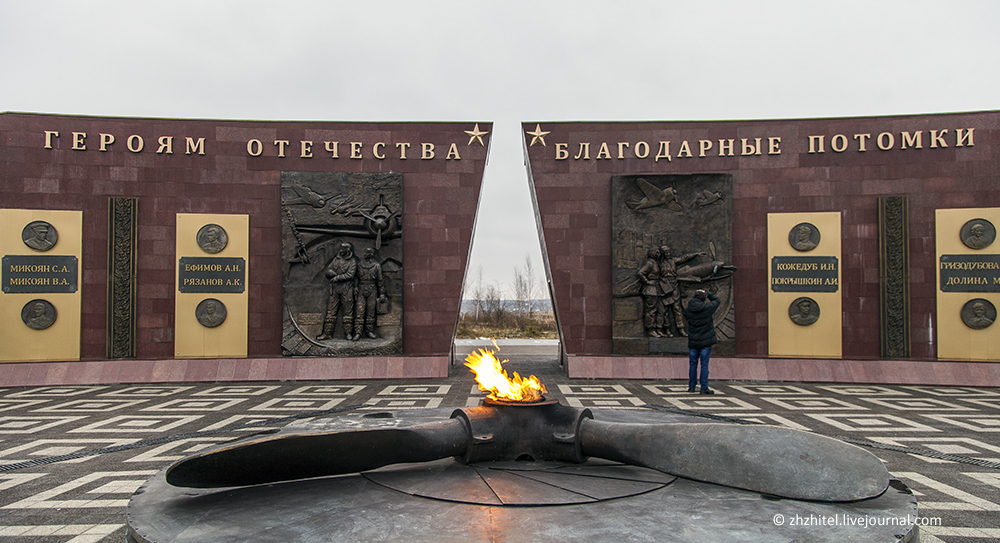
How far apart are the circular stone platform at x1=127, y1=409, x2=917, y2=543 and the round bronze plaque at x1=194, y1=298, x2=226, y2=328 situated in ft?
26.2

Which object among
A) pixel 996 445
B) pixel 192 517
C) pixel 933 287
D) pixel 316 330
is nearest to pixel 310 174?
pixel 316 330

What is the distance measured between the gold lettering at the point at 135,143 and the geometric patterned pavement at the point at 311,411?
4.42 meters

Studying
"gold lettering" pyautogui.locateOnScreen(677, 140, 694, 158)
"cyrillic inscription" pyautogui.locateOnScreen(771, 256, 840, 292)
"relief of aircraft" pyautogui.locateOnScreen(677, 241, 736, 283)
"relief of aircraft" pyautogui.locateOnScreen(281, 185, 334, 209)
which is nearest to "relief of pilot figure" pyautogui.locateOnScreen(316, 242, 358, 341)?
"relief of aircraft" pyautogui.locateOnScreen(281, 185, 334, 209)

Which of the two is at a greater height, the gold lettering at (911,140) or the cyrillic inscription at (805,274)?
the gold lettering at (911,140)

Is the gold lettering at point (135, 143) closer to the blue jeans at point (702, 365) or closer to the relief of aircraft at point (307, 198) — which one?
the relief of aircraft at point (307, 198)

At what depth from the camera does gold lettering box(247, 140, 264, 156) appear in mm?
10859

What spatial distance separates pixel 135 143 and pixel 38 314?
141 inches

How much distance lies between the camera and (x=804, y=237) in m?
10.7

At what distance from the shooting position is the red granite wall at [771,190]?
10.4 meters

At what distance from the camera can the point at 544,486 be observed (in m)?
3.33

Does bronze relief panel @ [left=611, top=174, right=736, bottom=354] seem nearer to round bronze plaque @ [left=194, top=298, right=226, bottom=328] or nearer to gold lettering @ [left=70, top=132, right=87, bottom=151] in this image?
round bronze plaque @ [left=194, top=298, right=226, bottom=328]

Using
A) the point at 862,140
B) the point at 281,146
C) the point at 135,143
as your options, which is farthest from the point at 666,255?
the point at 135,143

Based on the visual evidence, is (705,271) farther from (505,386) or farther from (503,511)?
(503,511)

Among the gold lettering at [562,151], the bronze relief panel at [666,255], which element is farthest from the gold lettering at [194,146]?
the bronze relief panel at [666,255]
